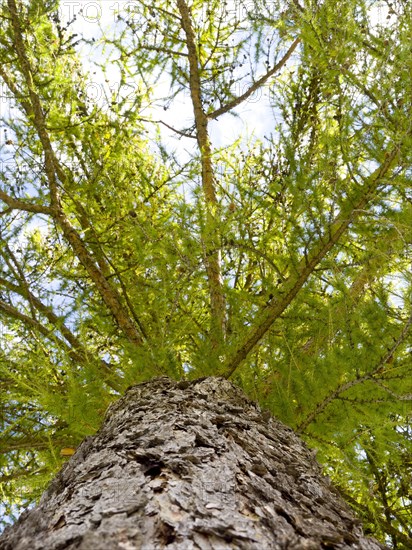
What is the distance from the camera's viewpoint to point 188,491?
51.9 inches

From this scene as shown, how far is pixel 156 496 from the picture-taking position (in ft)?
4.20

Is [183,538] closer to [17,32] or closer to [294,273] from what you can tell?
[294,273]

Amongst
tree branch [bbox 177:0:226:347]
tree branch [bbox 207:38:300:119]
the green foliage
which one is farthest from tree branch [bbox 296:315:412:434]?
tree branch [bbox 207:38:300:119]

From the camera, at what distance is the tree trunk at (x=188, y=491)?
1.11 meters

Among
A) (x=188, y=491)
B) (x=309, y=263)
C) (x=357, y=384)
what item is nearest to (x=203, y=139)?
(x=309, y=263)

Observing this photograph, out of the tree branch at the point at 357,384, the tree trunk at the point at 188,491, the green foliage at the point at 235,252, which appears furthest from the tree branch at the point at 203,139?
the tree trunk at the point at 188,491

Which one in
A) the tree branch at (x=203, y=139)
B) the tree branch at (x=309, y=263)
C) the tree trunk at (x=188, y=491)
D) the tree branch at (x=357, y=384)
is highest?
the tree branch at (x=203, y=139)

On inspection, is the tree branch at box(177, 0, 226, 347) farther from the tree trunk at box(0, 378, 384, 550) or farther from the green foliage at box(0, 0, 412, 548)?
the tree trunk at box(0, 378, 384, 550)

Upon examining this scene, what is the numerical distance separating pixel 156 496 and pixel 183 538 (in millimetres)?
213

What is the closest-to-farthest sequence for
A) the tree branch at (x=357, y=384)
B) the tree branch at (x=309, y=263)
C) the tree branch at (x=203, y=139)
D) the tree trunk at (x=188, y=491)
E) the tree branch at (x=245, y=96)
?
the tree trunk at (x=188, y=491), the tree branch at (x=357, y=384), the tree branch at (x=309, y=263), the tree branch at (x=203, y=139), the tree branch at (x=245, y=96)

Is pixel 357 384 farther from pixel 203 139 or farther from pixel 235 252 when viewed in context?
pixel 203 139

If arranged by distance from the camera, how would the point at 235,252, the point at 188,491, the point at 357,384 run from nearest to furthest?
the point at 188,491 < the point at 357,384 < the point at 235,252

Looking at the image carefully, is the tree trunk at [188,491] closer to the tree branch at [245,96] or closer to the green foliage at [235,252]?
the green foliage at [235,252]

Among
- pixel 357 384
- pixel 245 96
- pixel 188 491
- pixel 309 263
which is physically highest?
pixel 245 96
